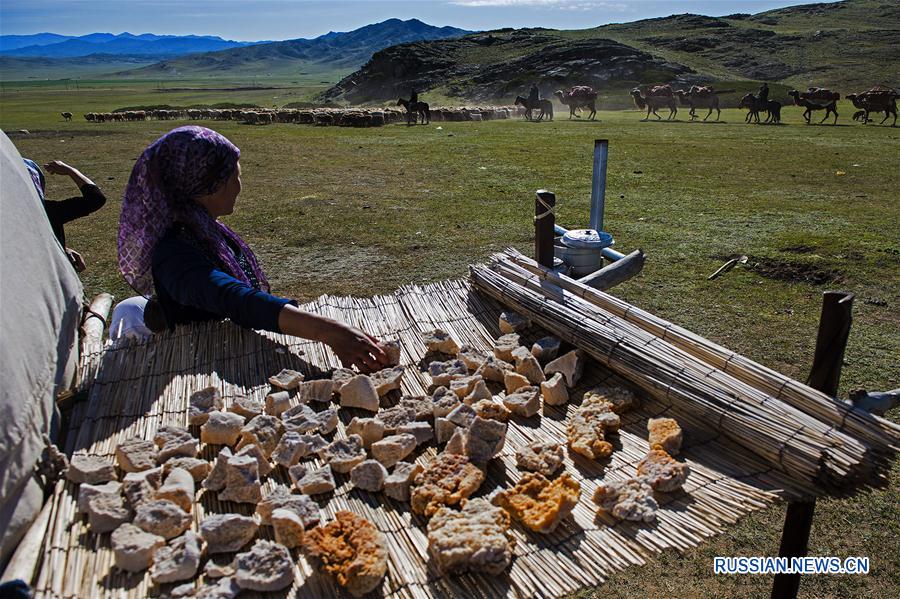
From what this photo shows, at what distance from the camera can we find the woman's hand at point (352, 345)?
101 inches

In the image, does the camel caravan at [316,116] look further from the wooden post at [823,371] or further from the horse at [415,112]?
the wooden post at [823,371]

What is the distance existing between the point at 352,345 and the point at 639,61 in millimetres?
45692

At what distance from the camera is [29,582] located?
162 centimetres

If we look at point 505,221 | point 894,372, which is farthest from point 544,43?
point 894,372

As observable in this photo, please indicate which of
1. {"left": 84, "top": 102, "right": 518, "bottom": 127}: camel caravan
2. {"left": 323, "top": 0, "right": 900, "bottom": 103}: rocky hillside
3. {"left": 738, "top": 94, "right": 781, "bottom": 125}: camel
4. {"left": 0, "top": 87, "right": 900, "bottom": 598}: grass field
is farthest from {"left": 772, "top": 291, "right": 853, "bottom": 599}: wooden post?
{"left": 323, "top": 0, "right": 900, "bottom": 103}: rocky hillside

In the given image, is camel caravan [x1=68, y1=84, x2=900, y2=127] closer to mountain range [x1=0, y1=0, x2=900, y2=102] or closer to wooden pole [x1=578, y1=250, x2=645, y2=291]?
mountain range [x1=0, y1=0, x2=900, y2=102]

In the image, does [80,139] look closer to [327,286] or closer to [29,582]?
[327,286]

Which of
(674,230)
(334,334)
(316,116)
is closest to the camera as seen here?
(334,334)

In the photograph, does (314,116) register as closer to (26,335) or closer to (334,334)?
(334,334)

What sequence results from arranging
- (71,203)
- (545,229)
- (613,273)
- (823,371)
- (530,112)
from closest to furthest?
(823,371), (545,229), (613,273), (71,203), (530,112)

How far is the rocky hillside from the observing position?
136ft

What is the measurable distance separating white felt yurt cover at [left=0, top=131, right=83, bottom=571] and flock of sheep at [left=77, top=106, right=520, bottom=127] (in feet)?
74.7

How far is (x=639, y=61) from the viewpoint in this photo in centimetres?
4312

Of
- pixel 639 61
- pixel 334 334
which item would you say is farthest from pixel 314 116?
pixel 639 61
